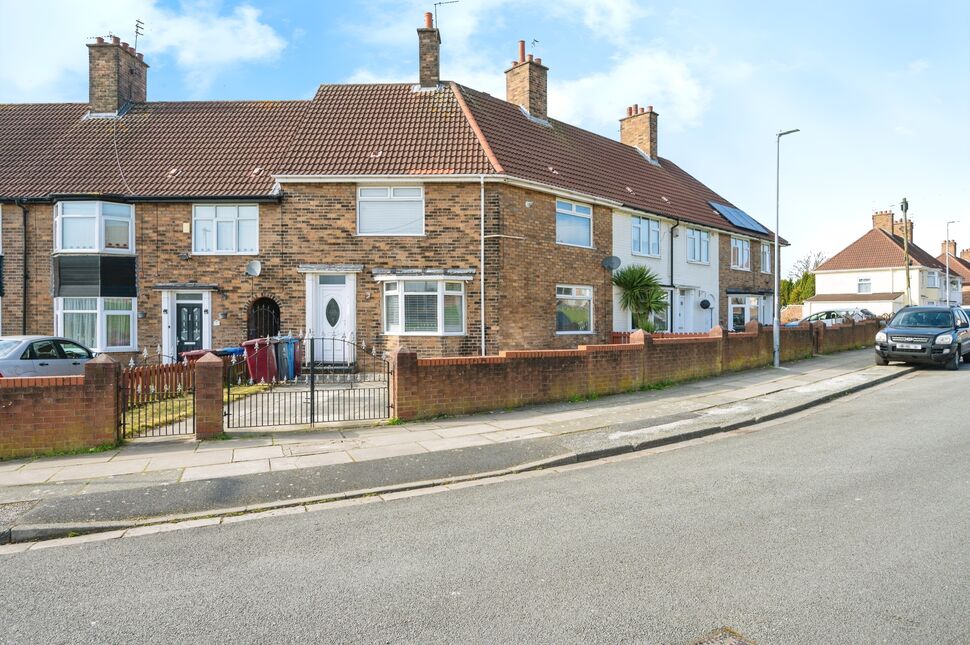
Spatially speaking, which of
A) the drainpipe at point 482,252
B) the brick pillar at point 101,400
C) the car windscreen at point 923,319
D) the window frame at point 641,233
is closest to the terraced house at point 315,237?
the drainpipe at point 482,252

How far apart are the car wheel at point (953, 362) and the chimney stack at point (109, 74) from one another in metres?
27.1

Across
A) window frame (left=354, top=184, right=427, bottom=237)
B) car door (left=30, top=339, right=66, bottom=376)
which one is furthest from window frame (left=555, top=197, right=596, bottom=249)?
car door (left=30, top=339, right=66, bottom=376)

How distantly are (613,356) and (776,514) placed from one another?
7.48 m

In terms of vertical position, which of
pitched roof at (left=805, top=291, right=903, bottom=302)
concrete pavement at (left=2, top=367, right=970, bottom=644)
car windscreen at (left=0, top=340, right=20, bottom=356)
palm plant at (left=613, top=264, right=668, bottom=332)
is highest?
pitched roof at (left=805, top=291, right=903, bottom=302)

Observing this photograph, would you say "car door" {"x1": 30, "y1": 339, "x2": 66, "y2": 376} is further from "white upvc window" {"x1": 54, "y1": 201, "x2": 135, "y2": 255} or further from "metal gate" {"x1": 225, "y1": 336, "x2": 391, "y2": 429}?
"white upvc window" {"x1": 54, "y1": 201, "x2": 135, "y2": 255}

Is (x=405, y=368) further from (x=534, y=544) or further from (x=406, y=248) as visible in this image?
(x=406, y=248)

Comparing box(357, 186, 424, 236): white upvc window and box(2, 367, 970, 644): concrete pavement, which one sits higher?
box(357, 186, 424, 236): white upvc window

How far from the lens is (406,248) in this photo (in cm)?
1725

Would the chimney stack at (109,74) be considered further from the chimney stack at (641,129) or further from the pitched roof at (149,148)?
the chimney stack at (641,129)

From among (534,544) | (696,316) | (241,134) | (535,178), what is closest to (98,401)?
(534,544)

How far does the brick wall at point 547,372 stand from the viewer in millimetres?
10422

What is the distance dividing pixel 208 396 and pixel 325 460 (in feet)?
8.14

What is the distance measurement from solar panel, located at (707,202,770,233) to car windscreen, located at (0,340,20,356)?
83.8 ft

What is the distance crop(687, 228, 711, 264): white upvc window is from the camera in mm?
24688
